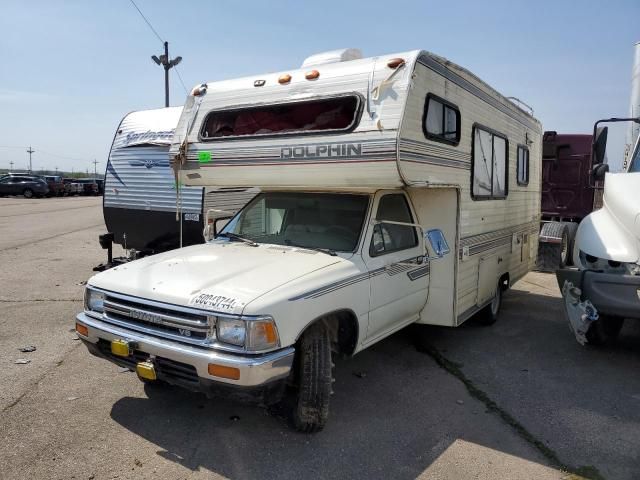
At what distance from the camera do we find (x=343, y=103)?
4.52 metres

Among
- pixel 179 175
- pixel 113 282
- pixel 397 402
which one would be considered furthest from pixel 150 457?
pixel 179 175

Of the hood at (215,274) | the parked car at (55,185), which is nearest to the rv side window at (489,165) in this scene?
the hood at (215,274)

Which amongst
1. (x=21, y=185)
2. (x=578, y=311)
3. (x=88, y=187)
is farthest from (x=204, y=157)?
(x=88, y=187)

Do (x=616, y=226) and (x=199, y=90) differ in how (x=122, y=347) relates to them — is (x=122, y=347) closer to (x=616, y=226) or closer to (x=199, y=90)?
(x=199, y=90)

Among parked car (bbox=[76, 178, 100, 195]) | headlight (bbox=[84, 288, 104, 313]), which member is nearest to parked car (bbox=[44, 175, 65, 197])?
parked car (bbox=[76, 178, 100, 195])

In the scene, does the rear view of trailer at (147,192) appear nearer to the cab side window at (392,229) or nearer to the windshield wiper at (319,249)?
the windshield wiper at (319,249)

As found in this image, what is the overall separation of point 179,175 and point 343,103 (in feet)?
6.15

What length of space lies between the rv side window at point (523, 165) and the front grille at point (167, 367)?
5831 mm

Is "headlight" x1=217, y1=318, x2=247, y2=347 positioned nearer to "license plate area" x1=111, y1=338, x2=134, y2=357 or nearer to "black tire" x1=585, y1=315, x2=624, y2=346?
"license plate area" x1=111, y1=338, x2=134, y2=357

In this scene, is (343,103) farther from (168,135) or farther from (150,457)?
(168,135)

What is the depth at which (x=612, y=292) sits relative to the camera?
4.83 metres

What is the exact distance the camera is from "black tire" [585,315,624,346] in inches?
225

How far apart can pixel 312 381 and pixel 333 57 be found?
3015mm

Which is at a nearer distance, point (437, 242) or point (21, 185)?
point (437, 242)
